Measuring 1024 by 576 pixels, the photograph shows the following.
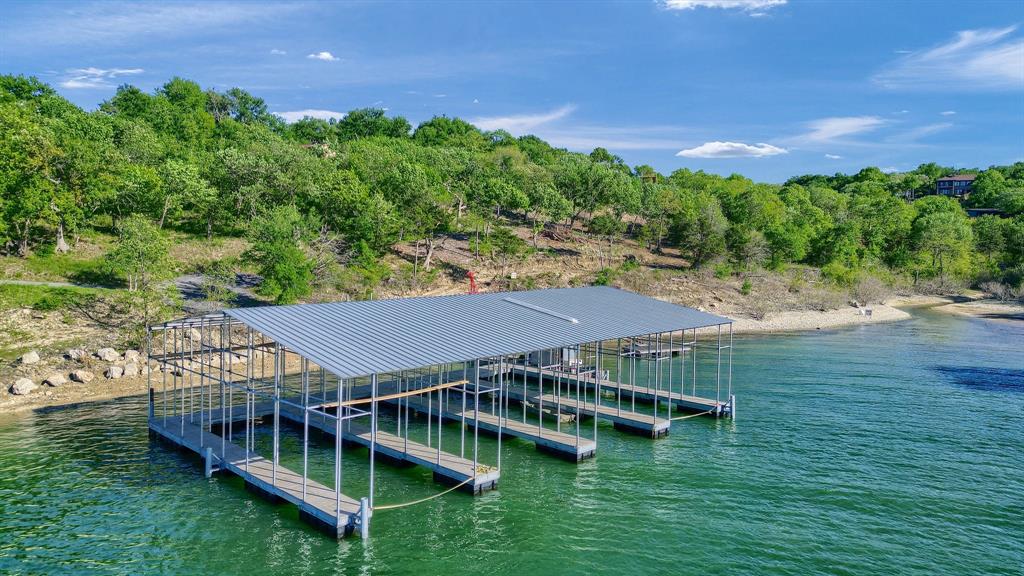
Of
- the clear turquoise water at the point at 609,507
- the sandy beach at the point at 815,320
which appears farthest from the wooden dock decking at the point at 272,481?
the sandy beach at the point at 815,320

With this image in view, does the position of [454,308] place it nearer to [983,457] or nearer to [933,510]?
[933,510]

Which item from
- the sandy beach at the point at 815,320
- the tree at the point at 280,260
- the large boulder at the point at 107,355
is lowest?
the large boulder at the point at 107,355

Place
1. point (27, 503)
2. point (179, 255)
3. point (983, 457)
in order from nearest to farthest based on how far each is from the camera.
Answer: point (27, 503)
point (983, 457)
point (179, 255)

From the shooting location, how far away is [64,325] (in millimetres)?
47750

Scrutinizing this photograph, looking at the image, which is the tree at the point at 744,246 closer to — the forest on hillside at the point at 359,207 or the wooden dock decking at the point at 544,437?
the forest on hillside at the point at 359,207

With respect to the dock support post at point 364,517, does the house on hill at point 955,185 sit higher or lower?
higher

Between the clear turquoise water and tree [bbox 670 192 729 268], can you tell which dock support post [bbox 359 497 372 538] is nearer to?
the clear turquoise water

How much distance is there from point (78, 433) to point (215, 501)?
12.6 metres

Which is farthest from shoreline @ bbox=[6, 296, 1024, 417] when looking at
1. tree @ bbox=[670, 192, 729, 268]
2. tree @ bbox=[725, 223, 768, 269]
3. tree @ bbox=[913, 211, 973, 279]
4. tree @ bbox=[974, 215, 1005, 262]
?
tree @ bbox=[974, 215, 1005, 262]

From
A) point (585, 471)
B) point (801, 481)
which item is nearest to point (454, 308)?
point (585, 471)

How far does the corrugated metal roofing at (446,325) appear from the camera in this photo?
23844mm

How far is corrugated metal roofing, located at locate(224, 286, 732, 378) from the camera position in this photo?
23844 mm

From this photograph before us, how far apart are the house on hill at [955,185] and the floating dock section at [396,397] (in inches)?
7017

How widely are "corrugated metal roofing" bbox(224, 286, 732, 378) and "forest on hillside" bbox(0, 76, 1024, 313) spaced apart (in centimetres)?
2640
